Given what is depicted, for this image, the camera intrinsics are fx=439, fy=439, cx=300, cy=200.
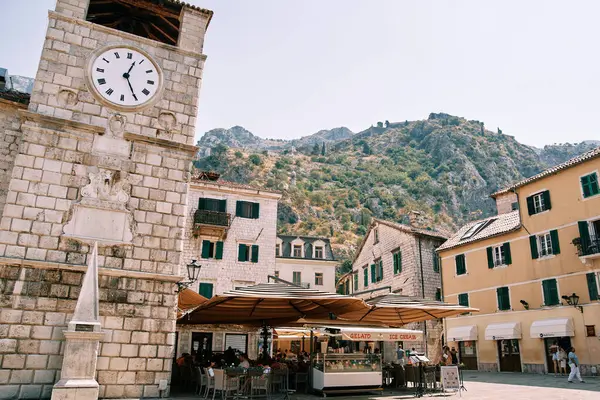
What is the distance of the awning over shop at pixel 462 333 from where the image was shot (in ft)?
84.3

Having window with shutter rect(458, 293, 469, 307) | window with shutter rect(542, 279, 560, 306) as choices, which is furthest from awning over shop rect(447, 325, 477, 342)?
window with shutter rect(542, 279, 560, 306)

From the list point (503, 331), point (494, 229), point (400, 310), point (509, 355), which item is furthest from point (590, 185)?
point (400, 310)

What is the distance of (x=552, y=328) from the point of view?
2077cm

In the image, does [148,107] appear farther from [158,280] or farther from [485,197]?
[485,197]

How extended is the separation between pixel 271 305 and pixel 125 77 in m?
6.94

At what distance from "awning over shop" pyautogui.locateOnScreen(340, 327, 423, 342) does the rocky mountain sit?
53.5m

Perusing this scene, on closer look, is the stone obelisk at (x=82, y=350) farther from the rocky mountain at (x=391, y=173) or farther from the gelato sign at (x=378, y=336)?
the rocky mountain at (x=391, y=173)

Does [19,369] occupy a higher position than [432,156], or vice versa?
[432,156]

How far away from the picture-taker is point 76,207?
9.74m

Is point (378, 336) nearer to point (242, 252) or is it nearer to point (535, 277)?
point (535, 277)

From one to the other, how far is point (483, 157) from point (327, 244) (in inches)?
3044

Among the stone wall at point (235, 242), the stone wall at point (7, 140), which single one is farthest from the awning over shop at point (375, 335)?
the stone wall at point (235, 242)

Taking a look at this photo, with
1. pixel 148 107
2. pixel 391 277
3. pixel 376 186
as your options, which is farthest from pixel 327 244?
pixel 376 186

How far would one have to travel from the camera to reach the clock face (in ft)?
35.0
